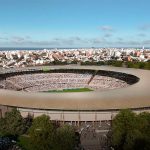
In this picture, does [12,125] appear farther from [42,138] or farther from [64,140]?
[64,140]

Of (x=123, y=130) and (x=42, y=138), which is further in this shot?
(x=123, y=130)

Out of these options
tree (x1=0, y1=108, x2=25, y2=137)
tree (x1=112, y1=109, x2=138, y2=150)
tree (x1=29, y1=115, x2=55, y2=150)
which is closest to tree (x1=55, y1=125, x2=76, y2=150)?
tree (x1=29, y1=115, x2=55, y2=150)

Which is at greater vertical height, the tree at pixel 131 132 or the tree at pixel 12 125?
the tree at pixel 131 132

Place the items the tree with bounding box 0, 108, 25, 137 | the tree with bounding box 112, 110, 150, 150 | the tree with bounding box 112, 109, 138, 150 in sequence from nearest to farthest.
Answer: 1. the tree with bounding box 112, 110, 150, 150
2. the tree with bounding box 112, 109, 138, 150
3. the tree with bounding box 0, 108, 25, 137

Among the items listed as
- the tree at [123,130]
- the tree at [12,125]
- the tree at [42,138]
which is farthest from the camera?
the tree at [12,125]

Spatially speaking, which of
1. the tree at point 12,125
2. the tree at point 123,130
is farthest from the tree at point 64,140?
the tree at point 12,125

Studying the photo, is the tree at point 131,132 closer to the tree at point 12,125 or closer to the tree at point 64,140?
the tree at point 64,140

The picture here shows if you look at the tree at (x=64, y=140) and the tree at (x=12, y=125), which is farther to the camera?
the tree at (x=12, y=125)

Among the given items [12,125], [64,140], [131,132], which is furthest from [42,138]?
[131,132]

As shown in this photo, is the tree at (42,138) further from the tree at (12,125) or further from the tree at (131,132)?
the tree at (131,132)

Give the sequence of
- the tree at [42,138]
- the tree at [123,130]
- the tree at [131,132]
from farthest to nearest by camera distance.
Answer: the tree at [123,130] < the tree at [131,132] < the tree at [42,138]

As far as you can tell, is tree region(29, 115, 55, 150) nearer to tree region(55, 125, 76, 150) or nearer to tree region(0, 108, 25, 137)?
tree region(55, 125, 76, 150)
